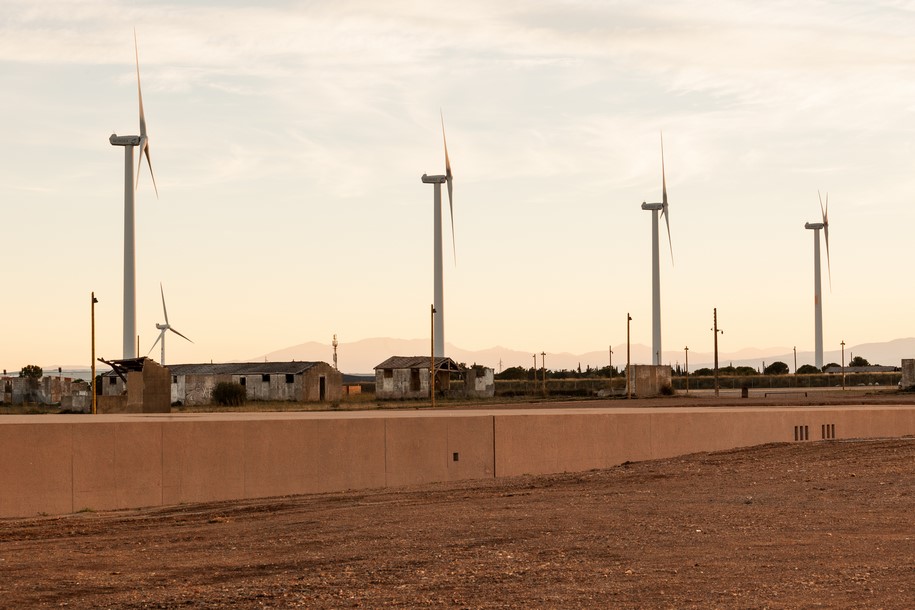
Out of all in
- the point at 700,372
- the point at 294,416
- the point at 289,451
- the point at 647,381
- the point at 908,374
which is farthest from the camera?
the point at 700,372

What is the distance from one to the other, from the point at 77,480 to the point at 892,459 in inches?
585

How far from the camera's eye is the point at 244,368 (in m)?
88.3

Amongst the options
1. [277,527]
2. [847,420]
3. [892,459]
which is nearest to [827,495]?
[892,459]

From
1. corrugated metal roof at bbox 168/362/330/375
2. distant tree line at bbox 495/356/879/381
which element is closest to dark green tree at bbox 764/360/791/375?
distant tree line at bbox 495/356/879/381

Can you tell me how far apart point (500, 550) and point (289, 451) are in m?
10.1

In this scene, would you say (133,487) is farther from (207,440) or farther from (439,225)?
(439,225)

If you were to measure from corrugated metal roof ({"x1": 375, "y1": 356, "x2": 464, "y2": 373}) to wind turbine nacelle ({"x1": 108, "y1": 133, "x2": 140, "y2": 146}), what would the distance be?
26688mm

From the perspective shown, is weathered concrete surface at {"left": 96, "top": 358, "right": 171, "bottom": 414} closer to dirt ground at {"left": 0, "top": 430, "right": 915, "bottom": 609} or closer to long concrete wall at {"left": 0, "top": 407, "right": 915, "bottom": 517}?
long concrete wall at {"left": 0, "top": 407, "right": 915, "bottom": 517}

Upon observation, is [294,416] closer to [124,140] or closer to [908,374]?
[124,140]

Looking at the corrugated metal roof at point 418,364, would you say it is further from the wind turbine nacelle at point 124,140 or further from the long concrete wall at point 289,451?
the long concrete wall at point 289,451

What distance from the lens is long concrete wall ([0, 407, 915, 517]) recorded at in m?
19.7

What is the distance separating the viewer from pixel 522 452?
25.6 meters

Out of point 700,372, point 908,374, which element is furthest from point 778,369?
point 908,374

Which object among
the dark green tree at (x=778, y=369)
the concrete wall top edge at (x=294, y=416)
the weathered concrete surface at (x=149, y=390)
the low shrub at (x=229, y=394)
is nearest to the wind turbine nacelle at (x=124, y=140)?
the low shrub at (x=229, y=394)
